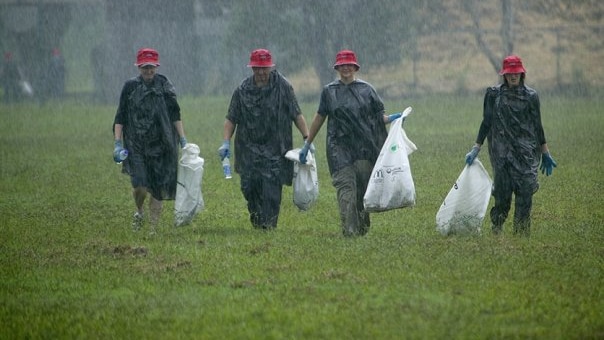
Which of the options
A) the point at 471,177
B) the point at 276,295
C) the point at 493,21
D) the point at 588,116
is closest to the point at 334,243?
the point at 471,177

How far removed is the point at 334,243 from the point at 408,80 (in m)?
30.0

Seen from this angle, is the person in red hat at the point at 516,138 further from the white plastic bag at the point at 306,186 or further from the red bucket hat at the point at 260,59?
the red bucket hat at the point at 260,59

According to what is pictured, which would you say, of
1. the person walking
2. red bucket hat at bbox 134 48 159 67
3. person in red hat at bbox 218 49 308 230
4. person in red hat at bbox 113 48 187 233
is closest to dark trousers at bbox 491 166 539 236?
the person walking

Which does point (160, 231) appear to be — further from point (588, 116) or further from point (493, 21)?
point (493, 21)

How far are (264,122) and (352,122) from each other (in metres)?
0.96

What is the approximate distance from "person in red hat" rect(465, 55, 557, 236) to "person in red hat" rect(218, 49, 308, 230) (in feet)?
5.96

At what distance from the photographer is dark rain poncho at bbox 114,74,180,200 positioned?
11.5 m

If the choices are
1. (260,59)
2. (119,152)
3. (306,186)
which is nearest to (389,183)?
(306,186)

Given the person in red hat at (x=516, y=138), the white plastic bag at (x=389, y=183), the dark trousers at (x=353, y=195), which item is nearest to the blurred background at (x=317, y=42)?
the dark trousers at (x=353, y=195)

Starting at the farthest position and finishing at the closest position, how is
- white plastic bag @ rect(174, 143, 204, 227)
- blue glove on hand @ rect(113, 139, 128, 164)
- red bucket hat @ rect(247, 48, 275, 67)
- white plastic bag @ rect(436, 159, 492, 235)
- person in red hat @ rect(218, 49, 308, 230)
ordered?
white plastic bag @ rect(174, 143, 204, 227) → person in red hat @ rect(218, 49, 308, 230) → blue glove on hand @ rect(113, 139, 128, 164) → red bucket hat @ rect(247, 48, 275, 67) → white plastic bag @ rect(436, 159, 492, 235)

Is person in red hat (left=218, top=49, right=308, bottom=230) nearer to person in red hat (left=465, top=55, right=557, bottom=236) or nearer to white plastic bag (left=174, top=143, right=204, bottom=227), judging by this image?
white plastic bag (left=174, top=143, right=204, bottom=227)

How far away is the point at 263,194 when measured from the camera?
11.6 m

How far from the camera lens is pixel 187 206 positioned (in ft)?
38.2

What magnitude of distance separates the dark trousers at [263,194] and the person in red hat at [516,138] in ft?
6.23
